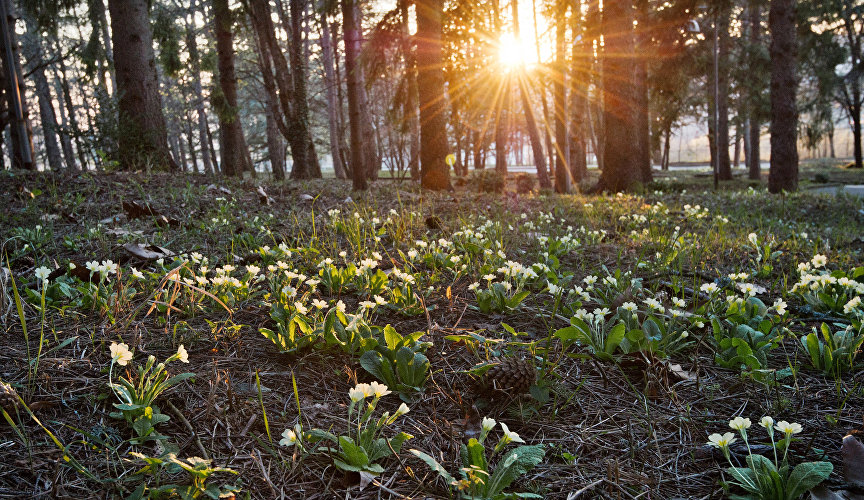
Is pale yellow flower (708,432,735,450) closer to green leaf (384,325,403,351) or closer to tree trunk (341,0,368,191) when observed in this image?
green leaf (384,325,403,351)

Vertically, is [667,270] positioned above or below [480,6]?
below

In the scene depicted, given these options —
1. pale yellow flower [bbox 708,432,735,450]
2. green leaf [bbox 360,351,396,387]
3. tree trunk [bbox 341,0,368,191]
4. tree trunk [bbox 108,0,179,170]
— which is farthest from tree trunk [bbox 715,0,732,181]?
green leaf [bbox 360,351,396,387]

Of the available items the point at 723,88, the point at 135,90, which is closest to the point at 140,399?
the point at 135,90

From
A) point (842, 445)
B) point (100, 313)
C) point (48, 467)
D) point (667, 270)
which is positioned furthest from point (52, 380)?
point (667, 270)

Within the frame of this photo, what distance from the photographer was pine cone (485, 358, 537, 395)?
5.74 feet

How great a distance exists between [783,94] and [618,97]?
3366mm

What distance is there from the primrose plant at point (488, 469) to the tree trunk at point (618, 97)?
9.84 metres

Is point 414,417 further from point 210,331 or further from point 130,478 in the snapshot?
point 210,331

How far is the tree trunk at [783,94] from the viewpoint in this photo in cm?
997

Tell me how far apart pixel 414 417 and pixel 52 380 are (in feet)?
3.96

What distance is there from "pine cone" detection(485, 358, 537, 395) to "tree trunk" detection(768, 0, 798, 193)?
35.8 ft

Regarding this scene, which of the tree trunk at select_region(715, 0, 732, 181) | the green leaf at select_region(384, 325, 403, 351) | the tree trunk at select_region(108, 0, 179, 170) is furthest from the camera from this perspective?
the tree trunk at select_region(715, 0, 732, 181)

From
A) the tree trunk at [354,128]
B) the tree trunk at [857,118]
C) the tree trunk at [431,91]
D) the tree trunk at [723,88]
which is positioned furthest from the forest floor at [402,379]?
the tree trunk at [857,118]

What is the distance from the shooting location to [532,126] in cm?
1439
